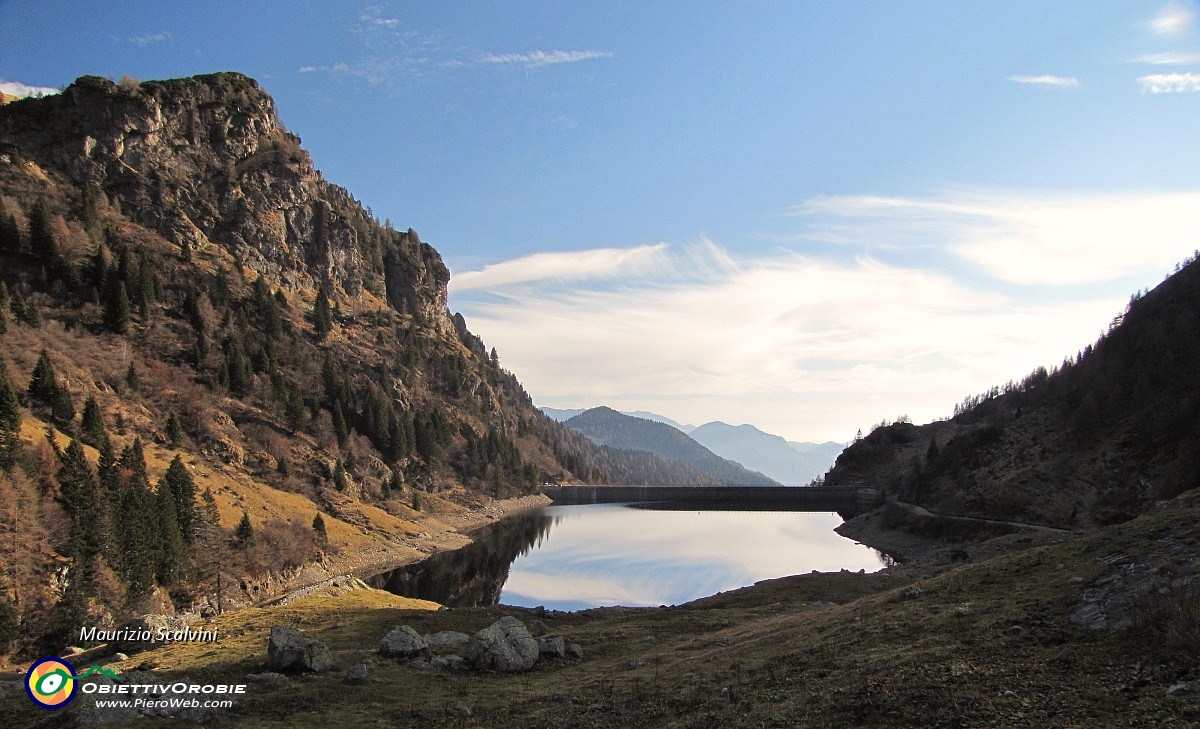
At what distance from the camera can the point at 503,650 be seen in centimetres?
2822

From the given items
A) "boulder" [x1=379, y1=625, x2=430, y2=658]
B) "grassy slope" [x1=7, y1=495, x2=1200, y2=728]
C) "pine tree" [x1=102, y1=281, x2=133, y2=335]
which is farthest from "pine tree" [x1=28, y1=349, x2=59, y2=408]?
"boulder" [x1=379, y1=625, x2=430, y2=658]

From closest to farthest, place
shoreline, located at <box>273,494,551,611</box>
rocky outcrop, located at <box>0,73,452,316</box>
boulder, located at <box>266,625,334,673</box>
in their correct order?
boulder, located at <box>266,625,334,673</box> < shoreline, located at <box>273,494,551,611</box> < rocky outcrop, located at <box>0,73,452,316</box>

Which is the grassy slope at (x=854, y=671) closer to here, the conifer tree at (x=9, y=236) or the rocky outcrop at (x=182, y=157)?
the conifer tree at (x=9, y=236)

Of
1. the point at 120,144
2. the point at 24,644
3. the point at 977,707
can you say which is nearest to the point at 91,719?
the point at 977,707

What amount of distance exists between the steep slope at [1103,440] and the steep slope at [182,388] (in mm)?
84979

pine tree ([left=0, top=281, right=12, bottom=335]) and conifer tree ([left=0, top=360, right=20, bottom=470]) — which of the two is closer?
conifer tree ([left=0, top=360, right=20, bottom=470])

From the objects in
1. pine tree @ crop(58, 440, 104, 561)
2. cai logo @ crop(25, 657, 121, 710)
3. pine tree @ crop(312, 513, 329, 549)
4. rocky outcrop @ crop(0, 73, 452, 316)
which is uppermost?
rocky outcrop @ crop(0, 73, 452, 316)

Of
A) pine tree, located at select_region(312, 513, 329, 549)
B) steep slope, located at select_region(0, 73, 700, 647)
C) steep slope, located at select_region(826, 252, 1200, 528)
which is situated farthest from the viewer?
pine tree, located at select_region(312, 513, 329, 549)

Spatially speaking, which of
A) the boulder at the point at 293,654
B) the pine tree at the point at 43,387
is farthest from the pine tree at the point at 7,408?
the boulder at the point at 293,654

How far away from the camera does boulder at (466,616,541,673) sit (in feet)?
91.6

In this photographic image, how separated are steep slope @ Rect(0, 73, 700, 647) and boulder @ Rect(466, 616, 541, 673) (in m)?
28.5

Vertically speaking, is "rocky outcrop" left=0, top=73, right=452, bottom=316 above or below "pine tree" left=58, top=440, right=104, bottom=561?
above

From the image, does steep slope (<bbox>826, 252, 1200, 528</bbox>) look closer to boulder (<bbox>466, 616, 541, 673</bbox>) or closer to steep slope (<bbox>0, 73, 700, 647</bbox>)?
boulder (<bbox>466, 616, 541, 673</bbox>)

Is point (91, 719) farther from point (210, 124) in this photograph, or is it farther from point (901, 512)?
point (210, 124)
